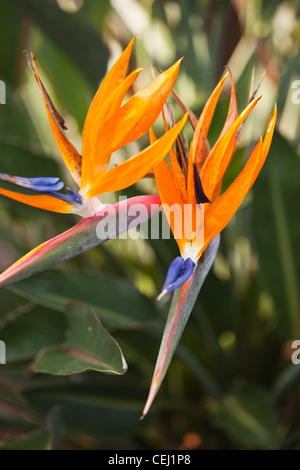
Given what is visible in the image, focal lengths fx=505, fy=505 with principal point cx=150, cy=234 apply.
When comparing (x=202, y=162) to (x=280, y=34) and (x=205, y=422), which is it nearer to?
(x=205, y=422)

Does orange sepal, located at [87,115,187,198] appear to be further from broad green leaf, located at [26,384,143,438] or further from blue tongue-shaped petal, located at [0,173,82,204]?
broad green leaf, located at [26,384,143,438]

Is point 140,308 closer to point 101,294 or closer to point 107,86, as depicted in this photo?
point 101,294

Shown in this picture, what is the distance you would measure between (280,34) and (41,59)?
0.67 meters

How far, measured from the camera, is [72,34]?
0.83 m

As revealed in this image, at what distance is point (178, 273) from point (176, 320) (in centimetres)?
4

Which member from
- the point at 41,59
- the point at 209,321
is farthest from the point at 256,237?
the point at 41,59

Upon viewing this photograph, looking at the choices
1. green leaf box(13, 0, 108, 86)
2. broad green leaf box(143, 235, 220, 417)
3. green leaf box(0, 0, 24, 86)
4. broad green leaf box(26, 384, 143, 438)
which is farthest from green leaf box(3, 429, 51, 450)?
green leaf box(0, 0, 24, 86)

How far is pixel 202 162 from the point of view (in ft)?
1.38

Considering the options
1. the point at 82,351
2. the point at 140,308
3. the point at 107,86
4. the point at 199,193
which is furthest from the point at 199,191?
the point at 140,308

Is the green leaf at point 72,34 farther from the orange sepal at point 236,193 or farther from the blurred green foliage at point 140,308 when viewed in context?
the orange sepal at point 236,193

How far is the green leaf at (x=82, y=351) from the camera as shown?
51cm

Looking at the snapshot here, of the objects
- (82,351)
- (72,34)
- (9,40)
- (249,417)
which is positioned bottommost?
(249,417)

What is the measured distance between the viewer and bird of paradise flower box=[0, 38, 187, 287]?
0.37 m
